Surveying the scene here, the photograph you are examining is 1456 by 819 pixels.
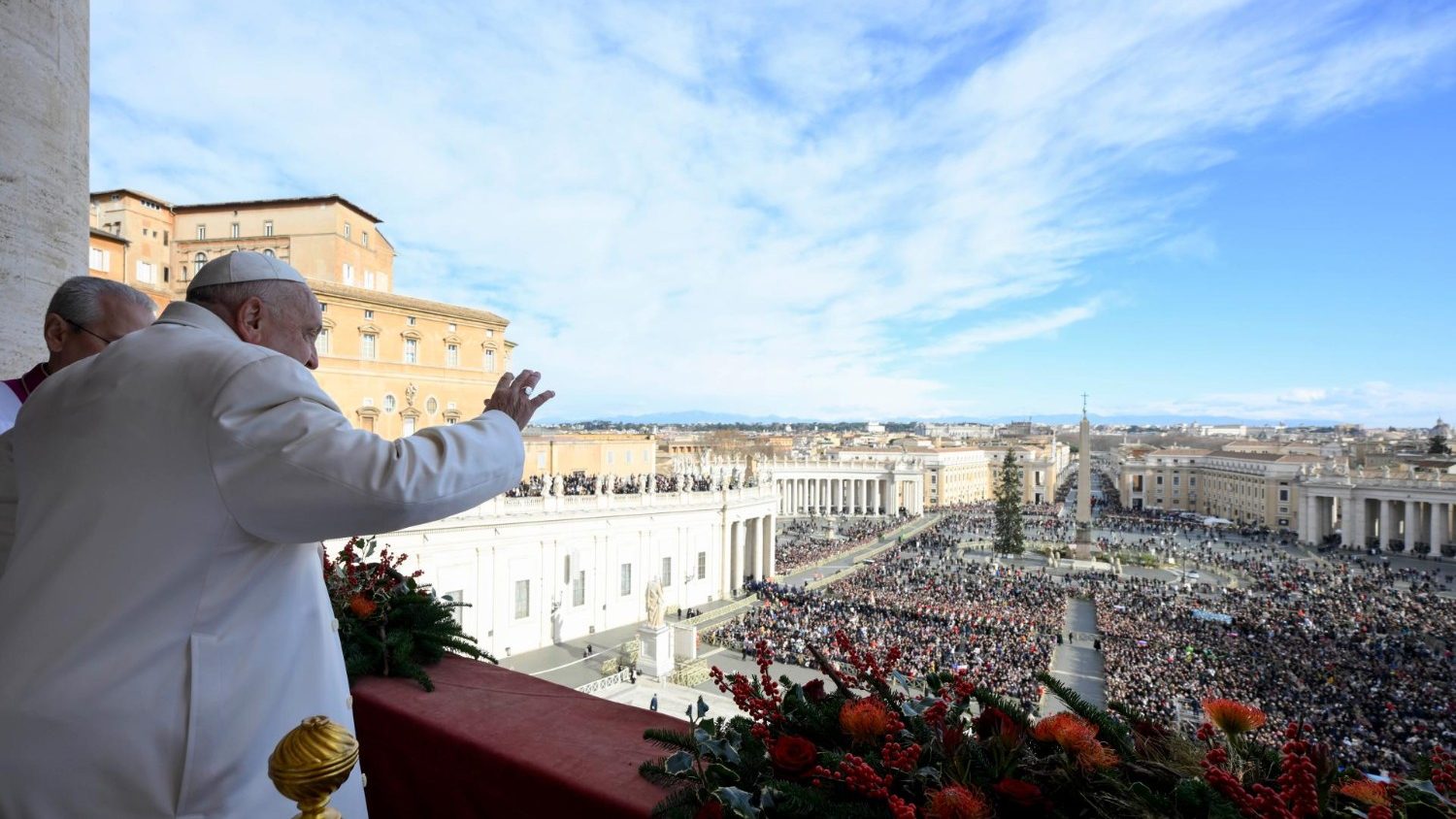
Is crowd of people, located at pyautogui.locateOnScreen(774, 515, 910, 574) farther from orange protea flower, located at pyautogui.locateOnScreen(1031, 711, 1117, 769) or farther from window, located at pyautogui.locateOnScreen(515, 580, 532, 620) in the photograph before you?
orange protea flower, located at pyautogui.locateOnScreen(1031, 711, 1117, 769)

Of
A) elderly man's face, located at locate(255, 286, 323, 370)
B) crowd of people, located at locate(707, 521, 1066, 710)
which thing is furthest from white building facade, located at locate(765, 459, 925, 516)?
elderly man's face, located at locate(255, 286, 323, 370)

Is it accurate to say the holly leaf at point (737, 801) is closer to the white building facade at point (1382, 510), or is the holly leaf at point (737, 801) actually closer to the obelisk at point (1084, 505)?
the obelisk at point (1084, 505)

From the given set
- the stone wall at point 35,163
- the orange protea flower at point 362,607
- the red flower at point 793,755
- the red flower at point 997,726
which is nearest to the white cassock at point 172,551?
the red flower at point 793,755

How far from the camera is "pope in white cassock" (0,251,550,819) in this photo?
1.32 metres

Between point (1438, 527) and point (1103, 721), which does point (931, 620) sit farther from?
point (1438, 527)

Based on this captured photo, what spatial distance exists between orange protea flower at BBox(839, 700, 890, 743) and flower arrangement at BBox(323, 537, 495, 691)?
1.72m

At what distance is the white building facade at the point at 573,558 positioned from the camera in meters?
21.0

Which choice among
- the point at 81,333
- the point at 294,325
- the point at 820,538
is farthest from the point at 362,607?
the point at 820,538

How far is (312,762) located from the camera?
1037 mm

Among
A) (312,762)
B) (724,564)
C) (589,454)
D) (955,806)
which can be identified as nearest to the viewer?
(312,762)

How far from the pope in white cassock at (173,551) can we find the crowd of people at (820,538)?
3702 cm

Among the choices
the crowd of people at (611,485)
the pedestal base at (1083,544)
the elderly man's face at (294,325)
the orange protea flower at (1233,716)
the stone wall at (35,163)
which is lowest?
the pedestal base at (1083,544)

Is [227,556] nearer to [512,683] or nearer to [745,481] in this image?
[512,683]

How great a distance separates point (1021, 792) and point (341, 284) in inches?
1079
